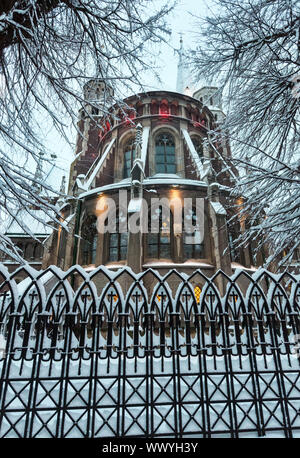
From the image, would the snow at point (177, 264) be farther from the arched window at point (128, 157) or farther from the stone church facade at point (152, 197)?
the arched window at point (128, 157)

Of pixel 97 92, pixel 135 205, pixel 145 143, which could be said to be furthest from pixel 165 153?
pixel 97 92

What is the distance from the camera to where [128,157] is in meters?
21.2

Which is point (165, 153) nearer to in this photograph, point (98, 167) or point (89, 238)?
point (98, 167)

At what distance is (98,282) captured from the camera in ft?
48.4

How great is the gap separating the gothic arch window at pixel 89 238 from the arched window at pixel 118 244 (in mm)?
1421

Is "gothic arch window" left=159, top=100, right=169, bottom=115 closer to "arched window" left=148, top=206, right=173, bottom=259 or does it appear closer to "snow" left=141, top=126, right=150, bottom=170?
"snow" left=141, top=126, right=150, bottom=170

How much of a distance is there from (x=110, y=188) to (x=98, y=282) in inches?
239

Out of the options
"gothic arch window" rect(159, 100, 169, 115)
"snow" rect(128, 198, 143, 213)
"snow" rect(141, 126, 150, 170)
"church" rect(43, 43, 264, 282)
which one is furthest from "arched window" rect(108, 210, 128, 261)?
"gothic arch window" rect(159, 100, 169, 115)

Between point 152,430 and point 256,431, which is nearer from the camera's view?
point 152,430

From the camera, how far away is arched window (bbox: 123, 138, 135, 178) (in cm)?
2055

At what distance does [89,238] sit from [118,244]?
8.15 ft

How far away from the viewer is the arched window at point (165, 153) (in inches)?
791

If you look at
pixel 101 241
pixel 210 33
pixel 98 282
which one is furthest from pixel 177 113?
pixel 210 33
